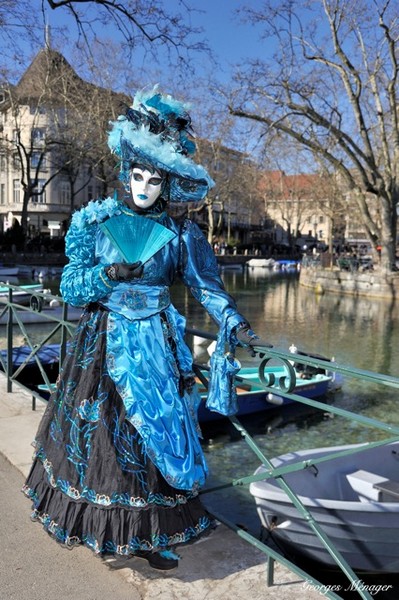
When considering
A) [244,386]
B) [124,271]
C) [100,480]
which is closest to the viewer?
[100,480]

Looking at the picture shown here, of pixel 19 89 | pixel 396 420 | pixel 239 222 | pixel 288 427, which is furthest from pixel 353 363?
pixel 239 222

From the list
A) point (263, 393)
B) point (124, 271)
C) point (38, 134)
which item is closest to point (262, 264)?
point (38, 134)

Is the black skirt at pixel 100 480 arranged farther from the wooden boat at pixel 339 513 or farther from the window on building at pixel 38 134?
the window on building at pixel 38 134

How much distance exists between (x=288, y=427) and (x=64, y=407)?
6.42m

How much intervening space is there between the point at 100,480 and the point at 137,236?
0.94 m

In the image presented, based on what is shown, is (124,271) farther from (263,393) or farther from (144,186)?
(263,393)

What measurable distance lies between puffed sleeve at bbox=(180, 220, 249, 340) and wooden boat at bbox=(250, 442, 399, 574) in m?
1.38

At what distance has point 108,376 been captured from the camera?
86.8 inches

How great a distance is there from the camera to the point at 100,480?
2.09 meters

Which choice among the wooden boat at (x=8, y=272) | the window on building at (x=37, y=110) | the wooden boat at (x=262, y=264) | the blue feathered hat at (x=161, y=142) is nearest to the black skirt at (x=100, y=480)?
the blue feathered hat at (x=161, y=142)

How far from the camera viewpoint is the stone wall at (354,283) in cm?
2489

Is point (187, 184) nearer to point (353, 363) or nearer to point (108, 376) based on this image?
point (108, 376)

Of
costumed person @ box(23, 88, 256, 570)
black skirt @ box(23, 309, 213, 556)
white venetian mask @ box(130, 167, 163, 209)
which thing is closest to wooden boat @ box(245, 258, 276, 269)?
costumed person @ box(23, 88, 256, 570)

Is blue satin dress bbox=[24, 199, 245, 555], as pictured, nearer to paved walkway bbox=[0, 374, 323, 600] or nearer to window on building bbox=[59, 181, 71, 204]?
paved walkway bbox=[0, 374, 323, 600]
